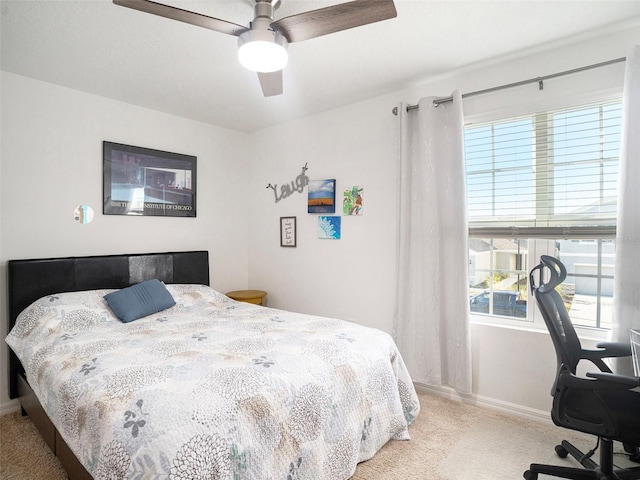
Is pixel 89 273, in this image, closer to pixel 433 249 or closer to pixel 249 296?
pixel 249 296

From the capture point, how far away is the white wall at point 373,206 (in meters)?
2.45

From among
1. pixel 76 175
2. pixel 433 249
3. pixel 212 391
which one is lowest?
pixel 212 391

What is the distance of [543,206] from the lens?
2.53 m

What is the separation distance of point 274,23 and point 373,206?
1.87 m

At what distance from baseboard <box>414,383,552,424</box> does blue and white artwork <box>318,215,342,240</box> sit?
151cm

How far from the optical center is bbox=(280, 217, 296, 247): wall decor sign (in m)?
3.90

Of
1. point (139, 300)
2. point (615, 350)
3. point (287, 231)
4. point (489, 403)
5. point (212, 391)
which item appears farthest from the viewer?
point (287, 231)

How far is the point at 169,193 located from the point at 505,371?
10.8 feet

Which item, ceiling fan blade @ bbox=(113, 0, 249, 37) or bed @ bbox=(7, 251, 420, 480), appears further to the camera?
ceiling fan blade @ bbox=(113, 0, 249, 37)

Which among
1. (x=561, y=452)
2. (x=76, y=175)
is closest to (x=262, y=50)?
(x=76, y=175)

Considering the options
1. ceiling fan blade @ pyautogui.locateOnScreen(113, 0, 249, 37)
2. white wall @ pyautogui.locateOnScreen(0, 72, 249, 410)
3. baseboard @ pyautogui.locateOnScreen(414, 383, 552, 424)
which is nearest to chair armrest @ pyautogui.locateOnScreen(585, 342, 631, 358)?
baseboard @ pyautogui.locateOnScreen(414, 383, 552, 424)

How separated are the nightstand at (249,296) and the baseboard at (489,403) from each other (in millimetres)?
1787

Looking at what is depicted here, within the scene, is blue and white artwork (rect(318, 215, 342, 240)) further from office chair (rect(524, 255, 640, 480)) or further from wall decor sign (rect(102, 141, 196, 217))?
office chair (rect(524, 255, 640, 480))

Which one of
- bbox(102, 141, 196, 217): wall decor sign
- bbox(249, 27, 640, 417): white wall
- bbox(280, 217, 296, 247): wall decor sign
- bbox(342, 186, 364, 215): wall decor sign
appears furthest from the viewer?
bbox(280, 217, 296, 247): wall decor sign
